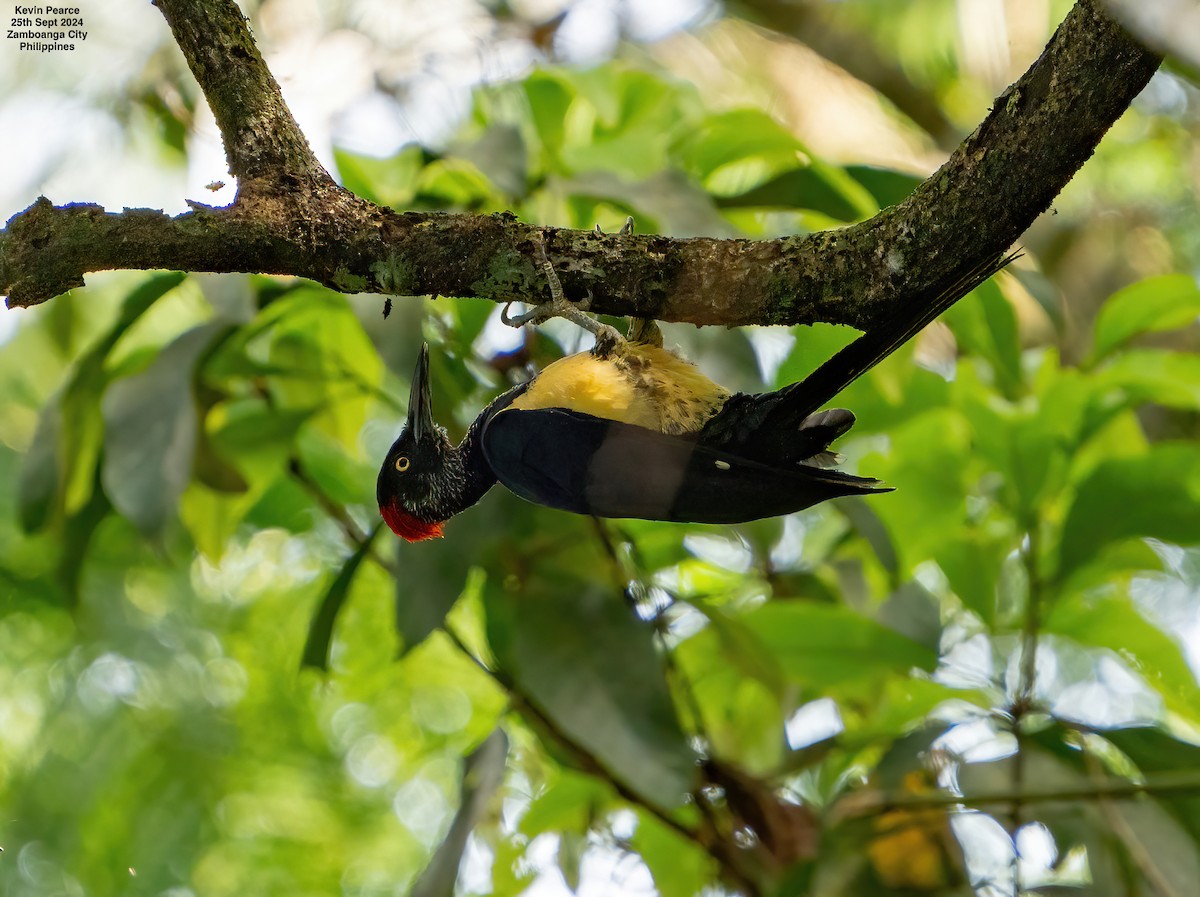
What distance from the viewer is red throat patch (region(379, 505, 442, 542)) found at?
2.83 metres

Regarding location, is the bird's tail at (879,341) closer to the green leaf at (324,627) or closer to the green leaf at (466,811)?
the green leaf at (466,811)

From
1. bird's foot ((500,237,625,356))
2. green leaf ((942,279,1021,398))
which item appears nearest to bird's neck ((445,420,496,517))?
bird's foot ((500,237,625,356))

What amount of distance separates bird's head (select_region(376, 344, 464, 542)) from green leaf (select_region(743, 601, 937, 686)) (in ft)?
2.89

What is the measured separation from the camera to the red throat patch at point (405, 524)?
9.29 feet

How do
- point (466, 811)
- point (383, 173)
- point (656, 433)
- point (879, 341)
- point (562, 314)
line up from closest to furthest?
point (879, 341) → point (562, 314) → point (656, 433) → point (466, 811) → point (383, 173)

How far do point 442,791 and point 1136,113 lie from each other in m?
5.63

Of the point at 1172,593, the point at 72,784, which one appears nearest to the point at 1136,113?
the point at 1172,593

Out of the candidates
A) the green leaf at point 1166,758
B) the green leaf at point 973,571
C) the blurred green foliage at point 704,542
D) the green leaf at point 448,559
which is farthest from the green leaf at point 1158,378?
the green leaf at point 448,559

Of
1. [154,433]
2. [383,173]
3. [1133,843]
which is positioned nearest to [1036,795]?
[1133,843]

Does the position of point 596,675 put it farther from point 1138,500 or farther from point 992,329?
point 1138,500

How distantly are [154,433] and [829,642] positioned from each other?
5.88 ft

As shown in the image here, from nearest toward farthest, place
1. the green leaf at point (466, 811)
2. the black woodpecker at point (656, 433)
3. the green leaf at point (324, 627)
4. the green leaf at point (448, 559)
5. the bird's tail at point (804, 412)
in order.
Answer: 1. the bird's tail at point (804, 412)
2. the black woodpecker at point (656, 433)
3. the green leaf at point (466, 811)
4. the green leaf at point (448, 559)
5. the green leaf at point (324, 627)

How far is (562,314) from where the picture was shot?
6.36 feet

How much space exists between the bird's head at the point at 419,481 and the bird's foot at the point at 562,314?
1.62 feet
